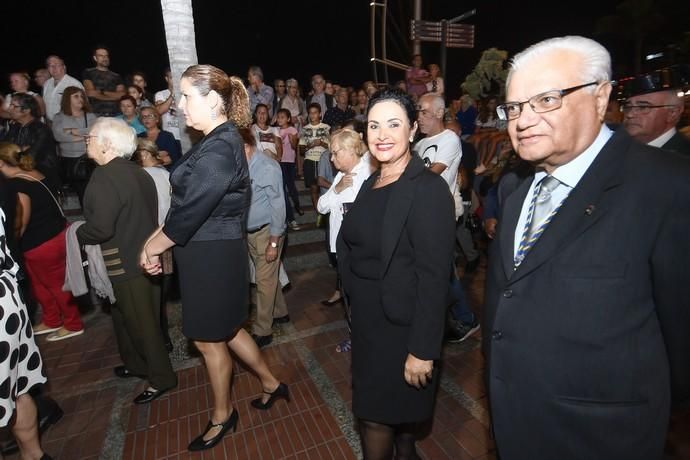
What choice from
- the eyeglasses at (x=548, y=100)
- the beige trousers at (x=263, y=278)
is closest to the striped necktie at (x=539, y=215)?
the eyeglasses at (x=548, y=100)

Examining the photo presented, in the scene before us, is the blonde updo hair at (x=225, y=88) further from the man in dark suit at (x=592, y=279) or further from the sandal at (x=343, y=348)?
the sandal at (x=343, y=348)

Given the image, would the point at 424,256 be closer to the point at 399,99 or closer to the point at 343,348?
the point at 399,99

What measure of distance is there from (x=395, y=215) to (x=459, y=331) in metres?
2.38

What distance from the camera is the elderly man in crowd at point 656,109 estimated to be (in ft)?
8.05

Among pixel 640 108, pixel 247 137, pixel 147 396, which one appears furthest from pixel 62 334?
pixel 640 108

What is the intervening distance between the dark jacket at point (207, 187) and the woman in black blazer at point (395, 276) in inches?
28.6

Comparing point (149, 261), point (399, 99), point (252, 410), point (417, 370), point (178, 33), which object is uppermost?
point (178, 33)

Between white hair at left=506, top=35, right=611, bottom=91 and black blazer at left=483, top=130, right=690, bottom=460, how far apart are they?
0.20 m

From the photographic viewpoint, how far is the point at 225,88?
2227 millimetres

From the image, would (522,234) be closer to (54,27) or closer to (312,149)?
(312,149)

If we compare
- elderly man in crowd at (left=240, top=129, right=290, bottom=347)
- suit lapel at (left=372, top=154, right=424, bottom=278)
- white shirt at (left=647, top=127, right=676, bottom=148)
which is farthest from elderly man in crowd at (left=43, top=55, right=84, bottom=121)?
white shirt at (left=647, top=127, right=676, bottom=148)

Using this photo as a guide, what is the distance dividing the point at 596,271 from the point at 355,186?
254 cm

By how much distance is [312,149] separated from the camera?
6754 millimetres

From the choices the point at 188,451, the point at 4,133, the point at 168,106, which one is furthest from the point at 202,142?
the point at 4,133
